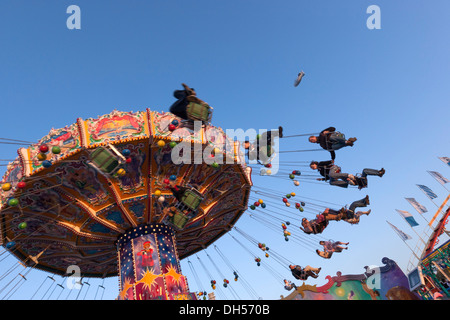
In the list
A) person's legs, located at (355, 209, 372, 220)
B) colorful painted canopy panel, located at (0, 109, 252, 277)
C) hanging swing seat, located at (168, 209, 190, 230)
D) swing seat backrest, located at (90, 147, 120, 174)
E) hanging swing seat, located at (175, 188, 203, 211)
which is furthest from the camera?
person's legs, located at (355, 209, 372, 220)

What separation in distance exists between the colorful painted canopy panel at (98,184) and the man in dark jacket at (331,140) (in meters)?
3.10

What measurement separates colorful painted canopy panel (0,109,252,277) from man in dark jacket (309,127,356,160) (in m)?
3.10

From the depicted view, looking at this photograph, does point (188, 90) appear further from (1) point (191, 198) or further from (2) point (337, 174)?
(2) point (337, 174)

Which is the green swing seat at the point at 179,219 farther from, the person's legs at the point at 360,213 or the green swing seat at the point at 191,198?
the person's legs at the point at 360,213

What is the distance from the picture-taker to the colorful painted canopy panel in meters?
Result: 10.3

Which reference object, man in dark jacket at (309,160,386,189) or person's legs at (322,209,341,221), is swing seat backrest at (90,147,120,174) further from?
person's legs at (322,209,341,221)

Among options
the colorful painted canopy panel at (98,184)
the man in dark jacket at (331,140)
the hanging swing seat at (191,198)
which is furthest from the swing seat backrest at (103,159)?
the man in dark jacket at (331,140)

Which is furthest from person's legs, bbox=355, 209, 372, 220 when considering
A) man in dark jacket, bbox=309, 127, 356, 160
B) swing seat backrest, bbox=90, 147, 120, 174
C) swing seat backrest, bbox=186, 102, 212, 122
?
swing seat backrest, bbox=90, 147, 120, 174

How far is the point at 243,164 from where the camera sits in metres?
12.7

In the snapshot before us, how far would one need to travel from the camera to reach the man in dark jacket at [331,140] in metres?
11.9

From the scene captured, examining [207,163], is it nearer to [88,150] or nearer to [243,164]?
[243,164]
